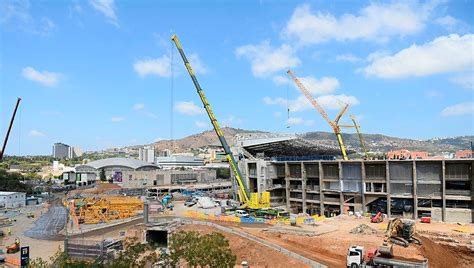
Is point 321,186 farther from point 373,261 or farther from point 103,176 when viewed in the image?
point 103,176

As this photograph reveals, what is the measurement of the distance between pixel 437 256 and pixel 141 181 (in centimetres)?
12369

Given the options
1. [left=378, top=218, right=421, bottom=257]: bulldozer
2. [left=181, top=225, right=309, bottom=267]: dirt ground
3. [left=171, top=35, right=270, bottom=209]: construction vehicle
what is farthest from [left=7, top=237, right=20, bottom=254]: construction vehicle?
[left=378, top=218, right=421, bottom=257]: bulldozer

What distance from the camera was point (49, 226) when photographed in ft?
248

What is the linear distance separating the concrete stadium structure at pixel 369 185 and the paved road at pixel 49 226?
140ft

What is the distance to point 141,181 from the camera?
153 meters

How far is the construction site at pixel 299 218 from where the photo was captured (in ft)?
152

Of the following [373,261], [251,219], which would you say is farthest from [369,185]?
[373,261]

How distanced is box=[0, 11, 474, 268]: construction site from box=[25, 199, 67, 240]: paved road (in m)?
0.28

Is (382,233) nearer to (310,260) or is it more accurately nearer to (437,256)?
(437,256)

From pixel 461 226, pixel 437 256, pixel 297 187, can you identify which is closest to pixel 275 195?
pixel 297 187

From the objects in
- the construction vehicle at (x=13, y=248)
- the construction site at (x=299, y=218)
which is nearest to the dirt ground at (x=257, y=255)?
the construction site at (x=299, y=218)

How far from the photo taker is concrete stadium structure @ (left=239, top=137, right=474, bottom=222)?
68.4 meters

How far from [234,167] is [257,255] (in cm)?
4374

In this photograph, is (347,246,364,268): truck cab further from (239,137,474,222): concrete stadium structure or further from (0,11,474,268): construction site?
(239,137,474,222): concrete stadium structure
